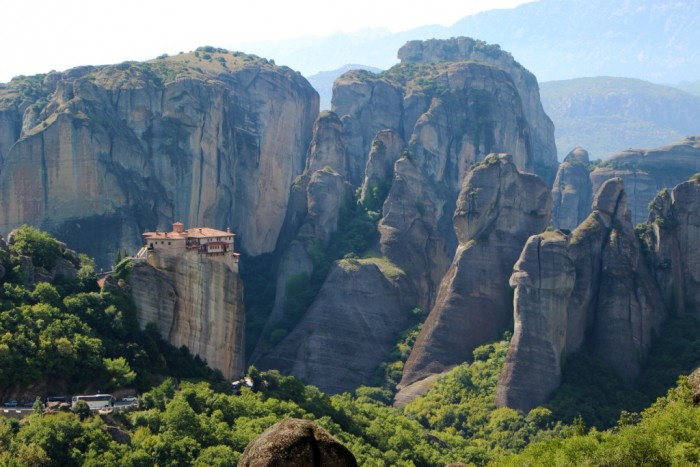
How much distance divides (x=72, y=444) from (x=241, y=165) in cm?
7302

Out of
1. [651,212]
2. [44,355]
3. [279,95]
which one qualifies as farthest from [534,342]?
[279,95]

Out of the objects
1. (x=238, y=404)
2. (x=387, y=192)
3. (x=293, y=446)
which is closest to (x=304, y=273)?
(x=387, y=192)

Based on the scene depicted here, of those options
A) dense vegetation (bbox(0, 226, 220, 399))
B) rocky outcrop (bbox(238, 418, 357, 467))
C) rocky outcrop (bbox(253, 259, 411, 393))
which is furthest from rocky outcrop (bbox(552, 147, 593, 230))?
rocky outcrop (bbox(238, 418, 357, 467))

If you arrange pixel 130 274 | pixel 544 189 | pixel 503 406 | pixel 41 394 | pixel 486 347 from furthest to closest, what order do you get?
pixel 544 189, pixel 486 347, pixel 503 406, pixel 130 274, pixel 41 394

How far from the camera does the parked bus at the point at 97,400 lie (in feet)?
226

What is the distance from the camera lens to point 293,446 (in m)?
31.3

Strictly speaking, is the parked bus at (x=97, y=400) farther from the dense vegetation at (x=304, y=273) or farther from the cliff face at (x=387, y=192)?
the dense vegetation at (x=304, y=273)

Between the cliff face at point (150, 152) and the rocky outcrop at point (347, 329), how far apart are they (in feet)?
51.7

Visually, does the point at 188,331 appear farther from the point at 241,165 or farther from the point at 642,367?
the point at 241,165

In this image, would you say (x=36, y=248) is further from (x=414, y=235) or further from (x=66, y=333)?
(x=414, y=235)

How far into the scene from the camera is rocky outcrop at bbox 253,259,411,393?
10719 cm

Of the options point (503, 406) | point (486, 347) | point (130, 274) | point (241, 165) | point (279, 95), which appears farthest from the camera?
point (279, 95)

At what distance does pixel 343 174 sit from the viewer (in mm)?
135625

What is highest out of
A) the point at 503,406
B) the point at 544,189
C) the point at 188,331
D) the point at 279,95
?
the point at 279,95
